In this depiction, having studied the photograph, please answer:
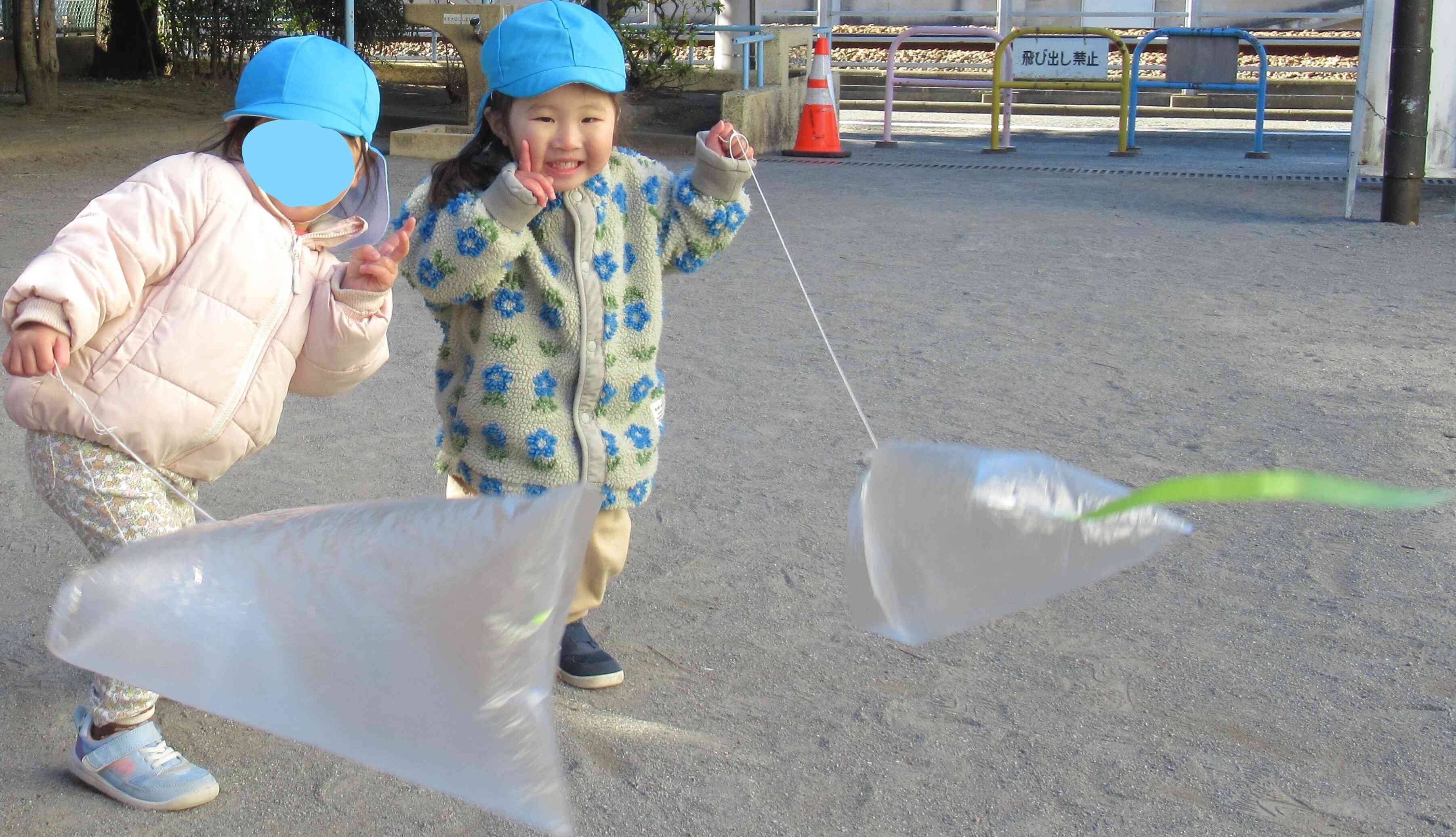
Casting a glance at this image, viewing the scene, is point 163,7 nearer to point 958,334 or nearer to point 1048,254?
point 1048,254

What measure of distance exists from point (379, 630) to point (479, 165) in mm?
1121

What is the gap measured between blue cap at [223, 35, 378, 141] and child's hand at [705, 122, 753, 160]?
0.65m

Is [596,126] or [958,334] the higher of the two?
[596,126]

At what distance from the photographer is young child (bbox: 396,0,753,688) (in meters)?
2.40

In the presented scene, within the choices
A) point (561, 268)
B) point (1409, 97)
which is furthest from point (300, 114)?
point (1409, 97)

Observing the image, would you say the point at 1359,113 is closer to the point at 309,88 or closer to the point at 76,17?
the point at 309,88

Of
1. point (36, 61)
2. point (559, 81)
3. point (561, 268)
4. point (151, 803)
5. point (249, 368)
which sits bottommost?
point (151, 803)

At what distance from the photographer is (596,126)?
8.09 feet

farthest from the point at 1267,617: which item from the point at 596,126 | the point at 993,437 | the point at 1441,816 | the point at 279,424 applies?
the point at 279,424

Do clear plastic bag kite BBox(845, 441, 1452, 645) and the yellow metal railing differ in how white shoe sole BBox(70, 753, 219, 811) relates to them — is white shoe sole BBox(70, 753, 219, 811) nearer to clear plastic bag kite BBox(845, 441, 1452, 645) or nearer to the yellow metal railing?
clear plastic bag kite BBox(845, 441, 1452, 645)

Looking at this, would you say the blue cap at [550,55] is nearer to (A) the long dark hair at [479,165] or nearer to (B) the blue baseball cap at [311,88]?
(A) the long dark hair at [479,165]

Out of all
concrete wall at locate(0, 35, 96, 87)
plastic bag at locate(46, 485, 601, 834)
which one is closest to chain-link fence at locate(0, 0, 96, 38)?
concrete wall at locate(0, 35, 96, 87)

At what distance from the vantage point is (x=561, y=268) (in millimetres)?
2523

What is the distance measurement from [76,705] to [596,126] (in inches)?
55.4
